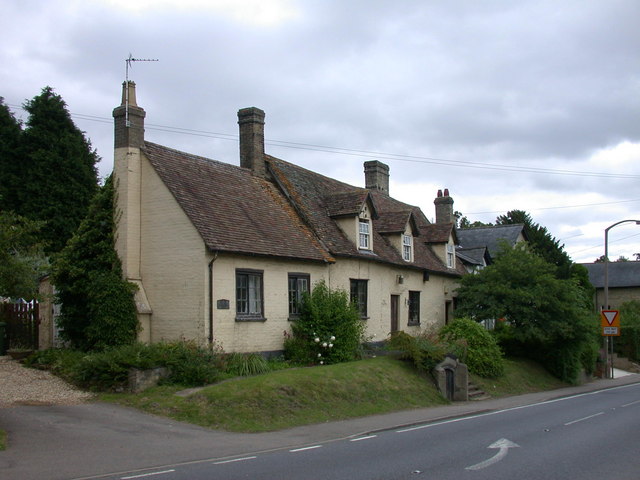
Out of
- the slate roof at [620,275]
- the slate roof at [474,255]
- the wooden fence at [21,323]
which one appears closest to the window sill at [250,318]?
the wooden fence at [21,323]

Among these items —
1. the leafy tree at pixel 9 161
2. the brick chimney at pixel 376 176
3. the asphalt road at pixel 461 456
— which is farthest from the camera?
the brick chimney at pixel 376 176

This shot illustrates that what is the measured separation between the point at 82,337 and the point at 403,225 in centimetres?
1463

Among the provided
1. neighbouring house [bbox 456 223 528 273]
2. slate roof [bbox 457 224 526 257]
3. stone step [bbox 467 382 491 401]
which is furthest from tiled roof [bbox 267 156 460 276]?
slate roof [bbox 457 224 526 257]

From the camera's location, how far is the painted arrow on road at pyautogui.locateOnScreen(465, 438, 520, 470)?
10454 mm

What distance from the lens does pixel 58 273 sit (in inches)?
802

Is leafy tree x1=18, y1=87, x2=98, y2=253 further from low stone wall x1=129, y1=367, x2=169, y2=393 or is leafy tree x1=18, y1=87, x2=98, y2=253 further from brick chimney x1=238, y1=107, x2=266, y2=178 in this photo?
low stone wall x1=129, y1=367, x2=169, y2=393

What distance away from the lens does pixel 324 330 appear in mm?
22297

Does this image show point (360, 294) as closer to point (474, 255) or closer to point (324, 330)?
point (324, 330)

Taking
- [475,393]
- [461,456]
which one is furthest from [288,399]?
[475,393]

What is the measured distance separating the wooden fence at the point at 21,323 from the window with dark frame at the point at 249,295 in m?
Answer: 6.74

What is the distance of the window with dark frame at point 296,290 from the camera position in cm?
2275

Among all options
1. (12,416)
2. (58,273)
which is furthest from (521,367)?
(12,416)

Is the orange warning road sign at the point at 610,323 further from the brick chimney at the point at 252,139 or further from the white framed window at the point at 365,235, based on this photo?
the brick chimney at the point at 252,139

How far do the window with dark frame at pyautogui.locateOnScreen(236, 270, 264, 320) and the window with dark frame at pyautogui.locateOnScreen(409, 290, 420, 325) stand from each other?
→ 10910 millimetres
